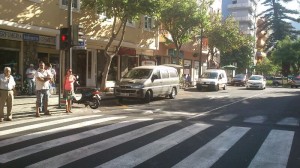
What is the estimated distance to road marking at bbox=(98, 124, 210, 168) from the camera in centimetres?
650

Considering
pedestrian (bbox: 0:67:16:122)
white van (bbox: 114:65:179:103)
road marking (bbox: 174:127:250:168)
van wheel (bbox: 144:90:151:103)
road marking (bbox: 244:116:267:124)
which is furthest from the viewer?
van wheel (bbox: 144:90:151:103)

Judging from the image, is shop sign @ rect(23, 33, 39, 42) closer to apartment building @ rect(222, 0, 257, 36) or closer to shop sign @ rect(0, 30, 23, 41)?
shop sign @ rect(0, 30, 23, 41)

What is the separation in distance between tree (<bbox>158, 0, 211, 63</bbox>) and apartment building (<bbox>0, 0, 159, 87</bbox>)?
306cm

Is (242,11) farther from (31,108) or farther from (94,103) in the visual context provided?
(31,108)

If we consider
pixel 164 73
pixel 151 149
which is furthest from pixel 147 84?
pixel 151 149

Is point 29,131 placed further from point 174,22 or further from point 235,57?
point 235,57

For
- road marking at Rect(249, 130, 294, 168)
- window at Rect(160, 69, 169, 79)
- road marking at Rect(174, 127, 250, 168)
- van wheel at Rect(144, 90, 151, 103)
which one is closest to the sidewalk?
van wheel at Rect(144, 90, 151, 103)

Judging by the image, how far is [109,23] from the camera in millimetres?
24344

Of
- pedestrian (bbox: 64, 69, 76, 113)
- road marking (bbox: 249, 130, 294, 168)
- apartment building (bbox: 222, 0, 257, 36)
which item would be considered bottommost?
road marking (bbox: 249, 130, 294, 168)

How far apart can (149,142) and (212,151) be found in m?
1.44

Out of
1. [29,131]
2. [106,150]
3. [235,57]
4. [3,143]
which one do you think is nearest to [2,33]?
[29,131]

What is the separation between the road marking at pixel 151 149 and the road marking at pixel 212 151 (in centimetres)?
67

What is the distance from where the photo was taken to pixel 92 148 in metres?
7.60

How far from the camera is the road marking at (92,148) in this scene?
6412 millimetres
